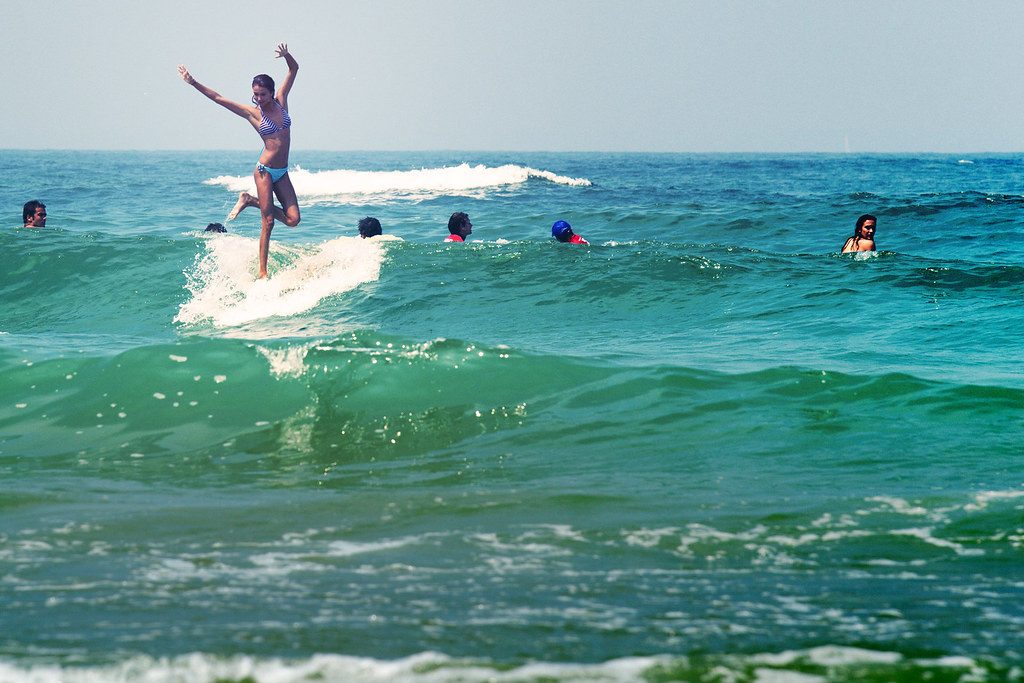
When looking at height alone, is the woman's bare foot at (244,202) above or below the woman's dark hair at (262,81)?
below

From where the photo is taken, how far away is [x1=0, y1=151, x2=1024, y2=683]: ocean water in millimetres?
3416

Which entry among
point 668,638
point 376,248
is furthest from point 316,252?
point 668,638

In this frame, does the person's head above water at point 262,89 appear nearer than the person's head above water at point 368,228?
Yes

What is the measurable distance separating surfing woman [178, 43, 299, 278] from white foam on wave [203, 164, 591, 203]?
24.6 metres

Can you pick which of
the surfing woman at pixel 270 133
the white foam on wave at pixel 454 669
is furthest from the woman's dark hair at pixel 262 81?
the white foam on wave at pixel 454 669

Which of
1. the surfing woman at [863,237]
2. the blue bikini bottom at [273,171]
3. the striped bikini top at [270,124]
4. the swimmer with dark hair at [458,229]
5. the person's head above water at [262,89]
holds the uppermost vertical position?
the person's head above water at [262,89]

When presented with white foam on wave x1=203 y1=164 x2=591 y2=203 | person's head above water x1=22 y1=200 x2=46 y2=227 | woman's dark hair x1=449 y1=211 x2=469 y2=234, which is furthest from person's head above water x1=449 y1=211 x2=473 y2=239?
white foam on wave x1=203 y1=164 x2=591 y2=203

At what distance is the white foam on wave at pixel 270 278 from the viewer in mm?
12055

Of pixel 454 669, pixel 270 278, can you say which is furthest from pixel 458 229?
pixel 454 669

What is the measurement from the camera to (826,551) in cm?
441

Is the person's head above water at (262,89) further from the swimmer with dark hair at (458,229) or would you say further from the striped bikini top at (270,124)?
the swimmer with dark hair at (458,229)

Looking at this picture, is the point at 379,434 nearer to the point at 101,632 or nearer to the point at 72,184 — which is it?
the point at 101,632

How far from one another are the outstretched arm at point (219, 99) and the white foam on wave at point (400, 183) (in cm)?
2514

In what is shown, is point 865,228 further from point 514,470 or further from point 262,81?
point 514,470
